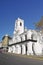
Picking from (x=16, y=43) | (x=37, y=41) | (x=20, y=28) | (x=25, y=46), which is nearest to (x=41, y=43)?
(x=37, y=41)

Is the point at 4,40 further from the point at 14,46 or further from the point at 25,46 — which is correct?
the point at 25,46

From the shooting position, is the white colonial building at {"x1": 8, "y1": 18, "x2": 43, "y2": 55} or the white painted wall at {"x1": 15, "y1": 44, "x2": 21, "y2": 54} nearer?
the white colonial building at {"x1": 8, "y1": 18, "x2": 43, "y2": 55}

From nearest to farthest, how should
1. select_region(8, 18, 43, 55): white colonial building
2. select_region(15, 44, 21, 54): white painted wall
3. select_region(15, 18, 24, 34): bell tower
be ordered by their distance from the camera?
select_region(8, 18, 43, 55): white colonial building, select_region(15, 44, 21, 54): white painted wall, select_region(15, 18, 24, 34): bell tower

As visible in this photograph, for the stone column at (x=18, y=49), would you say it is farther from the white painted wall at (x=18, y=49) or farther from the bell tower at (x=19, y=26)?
the bell tower at (x=19, y=26)

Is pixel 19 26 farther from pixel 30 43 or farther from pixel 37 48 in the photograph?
pixel 37 48

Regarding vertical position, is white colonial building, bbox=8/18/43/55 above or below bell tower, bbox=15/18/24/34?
below

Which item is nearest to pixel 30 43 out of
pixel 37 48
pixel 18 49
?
pixel 37 48

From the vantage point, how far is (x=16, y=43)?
259 ft

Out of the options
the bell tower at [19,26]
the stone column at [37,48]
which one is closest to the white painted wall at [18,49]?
the stone column at [37,48]

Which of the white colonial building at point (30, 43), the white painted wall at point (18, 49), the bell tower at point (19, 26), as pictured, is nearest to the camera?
the white colonial building at point (30, 43)

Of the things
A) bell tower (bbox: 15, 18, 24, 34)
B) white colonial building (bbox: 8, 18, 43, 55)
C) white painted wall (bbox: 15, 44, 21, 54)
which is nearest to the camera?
white colonial building (bbox: 8, 18, 43, 55)

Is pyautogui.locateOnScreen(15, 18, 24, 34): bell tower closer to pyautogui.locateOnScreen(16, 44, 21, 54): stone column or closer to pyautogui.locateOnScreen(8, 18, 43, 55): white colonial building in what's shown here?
pyautogui.locateOnScreen(8, 18, 43, 55): white colonial building

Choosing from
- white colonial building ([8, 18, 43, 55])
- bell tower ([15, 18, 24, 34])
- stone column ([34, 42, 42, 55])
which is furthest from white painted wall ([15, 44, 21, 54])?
bell tower ([15, 18, 24, 34])

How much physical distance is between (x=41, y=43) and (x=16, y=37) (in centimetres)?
1474
